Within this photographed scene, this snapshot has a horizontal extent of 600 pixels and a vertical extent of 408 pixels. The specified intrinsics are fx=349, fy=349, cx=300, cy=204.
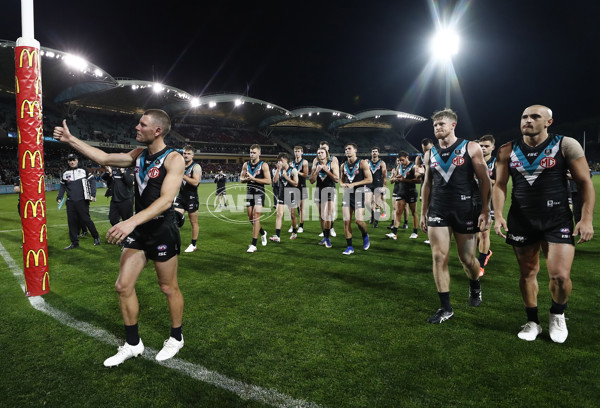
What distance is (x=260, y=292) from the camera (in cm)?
513

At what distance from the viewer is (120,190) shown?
8305 mm

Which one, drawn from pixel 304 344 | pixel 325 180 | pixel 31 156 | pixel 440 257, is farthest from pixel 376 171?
pixel 31 156

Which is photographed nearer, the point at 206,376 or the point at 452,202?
the point at 206,376

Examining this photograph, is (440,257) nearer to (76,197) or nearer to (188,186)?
(188,186)

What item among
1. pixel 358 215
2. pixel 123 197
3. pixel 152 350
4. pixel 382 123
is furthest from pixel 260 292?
pixel 382 123

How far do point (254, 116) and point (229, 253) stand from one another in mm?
58326

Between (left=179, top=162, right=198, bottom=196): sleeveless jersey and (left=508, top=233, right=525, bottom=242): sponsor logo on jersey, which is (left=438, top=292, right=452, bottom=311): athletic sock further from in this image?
Result: (left=179, top=162, right=198, bottom=196): sleeveless jersey

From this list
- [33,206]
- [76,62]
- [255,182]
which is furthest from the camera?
[76,62]

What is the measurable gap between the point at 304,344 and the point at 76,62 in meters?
38.9

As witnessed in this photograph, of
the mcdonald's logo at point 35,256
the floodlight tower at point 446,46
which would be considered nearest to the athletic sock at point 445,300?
the mcdonald's logo at point 35,256

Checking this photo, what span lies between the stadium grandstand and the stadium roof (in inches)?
3.9

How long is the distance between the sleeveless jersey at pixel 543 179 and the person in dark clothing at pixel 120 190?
7779 millimetres

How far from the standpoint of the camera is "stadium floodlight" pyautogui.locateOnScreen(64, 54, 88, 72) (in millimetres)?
31959

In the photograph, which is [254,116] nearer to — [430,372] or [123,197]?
[123,197]
